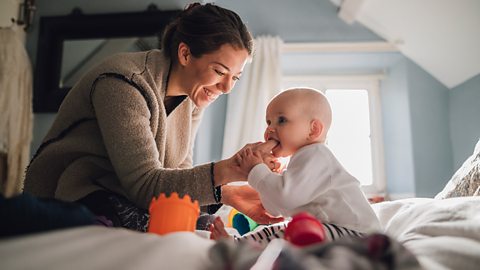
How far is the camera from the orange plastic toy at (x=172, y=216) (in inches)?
31.7

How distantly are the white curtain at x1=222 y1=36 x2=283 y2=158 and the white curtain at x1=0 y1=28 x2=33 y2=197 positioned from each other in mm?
1218

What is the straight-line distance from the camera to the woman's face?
1410mm

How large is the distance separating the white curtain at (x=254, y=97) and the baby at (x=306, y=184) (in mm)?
1453

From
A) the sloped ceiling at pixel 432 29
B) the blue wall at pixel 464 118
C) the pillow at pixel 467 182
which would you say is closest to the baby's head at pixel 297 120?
the pillow at pixel 467 182

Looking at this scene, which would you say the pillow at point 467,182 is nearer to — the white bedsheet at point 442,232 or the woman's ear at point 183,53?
the white bedsheet at point 442,232

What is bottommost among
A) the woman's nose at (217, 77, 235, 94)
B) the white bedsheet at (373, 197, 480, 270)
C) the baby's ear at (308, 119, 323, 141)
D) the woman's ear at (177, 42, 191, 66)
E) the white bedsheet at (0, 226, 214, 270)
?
the white bedsheet at (373, 197, 480, 270)

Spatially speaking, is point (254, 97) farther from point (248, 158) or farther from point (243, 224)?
point (248, 158)

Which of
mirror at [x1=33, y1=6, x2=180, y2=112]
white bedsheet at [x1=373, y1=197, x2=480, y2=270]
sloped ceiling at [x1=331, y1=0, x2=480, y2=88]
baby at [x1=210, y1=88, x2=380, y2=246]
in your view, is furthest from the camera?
mirror at [x1=33, y1=6, x2=180, y2=112]

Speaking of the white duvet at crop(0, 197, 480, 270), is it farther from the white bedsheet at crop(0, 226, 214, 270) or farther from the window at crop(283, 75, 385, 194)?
the window at crop(283, 75, 385, 194)

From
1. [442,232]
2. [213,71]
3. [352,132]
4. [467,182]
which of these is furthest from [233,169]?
[352,132]

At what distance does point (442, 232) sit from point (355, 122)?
2356 millimetres

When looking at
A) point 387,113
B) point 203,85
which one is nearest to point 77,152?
point 203,85

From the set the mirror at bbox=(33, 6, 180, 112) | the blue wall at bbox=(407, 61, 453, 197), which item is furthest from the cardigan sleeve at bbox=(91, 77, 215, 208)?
the blue wall at bbox=(407, 61, 453, 197)

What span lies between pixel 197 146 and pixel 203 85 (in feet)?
3.92
